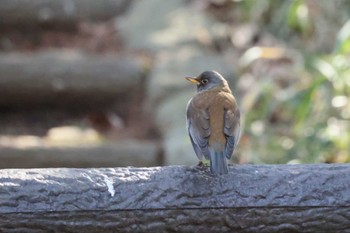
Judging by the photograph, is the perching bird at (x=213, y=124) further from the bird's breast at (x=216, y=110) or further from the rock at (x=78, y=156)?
the rock at (x=78, y=156)

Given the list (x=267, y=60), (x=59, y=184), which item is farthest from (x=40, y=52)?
(x=59, y=184)

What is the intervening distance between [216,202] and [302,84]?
329cm

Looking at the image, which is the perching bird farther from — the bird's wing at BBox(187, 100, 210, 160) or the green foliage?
the green foliage

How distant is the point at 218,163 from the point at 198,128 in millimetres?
456

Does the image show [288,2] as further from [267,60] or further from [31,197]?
Answer: [31,197]

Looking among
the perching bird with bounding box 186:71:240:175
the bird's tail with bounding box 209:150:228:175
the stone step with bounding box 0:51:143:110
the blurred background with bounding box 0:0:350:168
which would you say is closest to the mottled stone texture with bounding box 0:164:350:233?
the bird's tail with bounding box 209:150:228:175

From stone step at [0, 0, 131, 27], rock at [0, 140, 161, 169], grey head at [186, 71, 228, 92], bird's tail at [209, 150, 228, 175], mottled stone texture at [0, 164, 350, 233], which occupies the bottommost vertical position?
mottled stone texture at [0, 164, 350, 233]

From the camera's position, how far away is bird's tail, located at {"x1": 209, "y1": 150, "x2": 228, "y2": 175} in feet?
11.2

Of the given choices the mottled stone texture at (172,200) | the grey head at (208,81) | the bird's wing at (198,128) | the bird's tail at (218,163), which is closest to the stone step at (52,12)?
the grey head at (208,81)

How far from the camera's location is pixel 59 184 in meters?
3.27

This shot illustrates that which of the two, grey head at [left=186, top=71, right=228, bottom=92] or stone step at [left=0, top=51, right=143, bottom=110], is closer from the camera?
grey head at [left=186, top=71, right=228, bottom=92]

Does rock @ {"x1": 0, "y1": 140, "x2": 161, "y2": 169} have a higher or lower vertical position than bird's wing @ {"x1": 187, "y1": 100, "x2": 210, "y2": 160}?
higher

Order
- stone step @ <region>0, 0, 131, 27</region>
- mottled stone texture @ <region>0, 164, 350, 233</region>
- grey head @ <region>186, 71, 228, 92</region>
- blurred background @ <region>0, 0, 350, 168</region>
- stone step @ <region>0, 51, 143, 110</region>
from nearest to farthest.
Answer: mottled stone texture @ <region>0, 164, 350, 233</region> < grey head @ <region>186, 71, 228, 92</region> < blurred background @ <region>0, 0, 350, 168</region> < stone step @ <region>0, 51, 143, 110</region> < stone step @ <region>0, 0, 131, 27</region>

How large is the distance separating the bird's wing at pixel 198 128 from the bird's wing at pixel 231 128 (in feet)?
0.24
